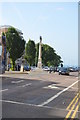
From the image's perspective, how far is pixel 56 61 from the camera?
471ft

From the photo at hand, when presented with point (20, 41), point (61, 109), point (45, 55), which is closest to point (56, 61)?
point (45, 55)

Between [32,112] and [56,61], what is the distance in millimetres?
132762

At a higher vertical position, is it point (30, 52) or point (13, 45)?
point (30, 52)

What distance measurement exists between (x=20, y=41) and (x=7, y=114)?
58.4 metres

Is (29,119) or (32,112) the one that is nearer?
(29,119)

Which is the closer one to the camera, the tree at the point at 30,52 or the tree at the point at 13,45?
the tree at the point at 13,45

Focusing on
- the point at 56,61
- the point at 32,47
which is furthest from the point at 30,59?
the point at 56,61

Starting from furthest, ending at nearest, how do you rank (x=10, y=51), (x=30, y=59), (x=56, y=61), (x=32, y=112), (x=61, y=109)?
(x=56, y=61) < (x=30, y=59) < (x=10, y=51) < (x=61, y=109) < (x=32, y=112)

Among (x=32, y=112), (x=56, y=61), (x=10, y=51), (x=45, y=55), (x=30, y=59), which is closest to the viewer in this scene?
(x=32, y=112)

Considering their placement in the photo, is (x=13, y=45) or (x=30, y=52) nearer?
(x=13, y=45)

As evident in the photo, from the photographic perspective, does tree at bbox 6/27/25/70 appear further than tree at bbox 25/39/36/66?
No

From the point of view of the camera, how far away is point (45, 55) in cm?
11906

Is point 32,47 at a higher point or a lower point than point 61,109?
higher

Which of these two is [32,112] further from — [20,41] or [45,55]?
[45,55]
